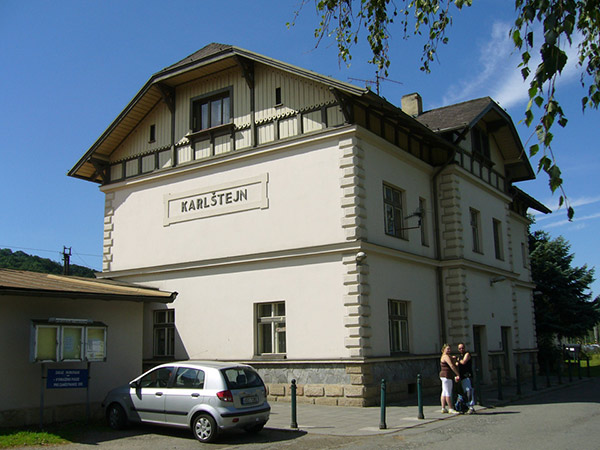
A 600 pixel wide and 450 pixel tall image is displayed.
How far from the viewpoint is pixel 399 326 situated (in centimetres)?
1927

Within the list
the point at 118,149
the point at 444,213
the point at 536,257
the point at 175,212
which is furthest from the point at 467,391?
the point at 536,257

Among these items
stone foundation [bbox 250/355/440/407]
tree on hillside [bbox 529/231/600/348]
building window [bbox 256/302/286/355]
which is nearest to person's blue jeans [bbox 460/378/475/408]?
stone foundation [bbox 250/355/440/407]

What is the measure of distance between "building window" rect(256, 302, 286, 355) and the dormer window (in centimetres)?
1143

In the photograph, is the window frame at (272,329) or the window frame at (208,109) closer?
the window frame at (272,329)

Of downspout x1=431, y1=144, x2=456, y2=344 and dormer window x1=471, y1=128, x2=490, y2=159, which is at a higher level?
dormer window x1=471, y1=128, x2=490, y2=159

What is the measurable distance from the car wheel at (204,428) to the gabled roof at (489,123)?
48.3 ft

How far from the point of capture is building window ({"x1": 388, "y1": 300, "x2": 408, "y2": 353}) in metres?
18.8

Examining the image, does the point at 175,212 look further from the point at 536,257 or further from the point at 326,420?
the point at 536,257

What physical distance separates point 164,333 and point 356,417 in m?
9.08

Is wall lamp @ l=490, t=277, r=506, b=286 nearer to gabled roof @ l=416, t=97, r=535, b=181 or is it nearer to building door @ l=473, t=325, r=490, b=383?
building door @ l=473, t=325, r=490, b=383

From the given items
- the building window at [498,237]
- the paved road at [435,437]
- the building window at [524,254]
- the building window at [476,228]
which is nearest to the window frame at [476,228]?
the building window at [476,228]

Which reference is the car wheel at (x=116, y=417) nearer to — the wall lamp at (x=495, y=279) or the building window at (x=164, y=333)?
the building window at (x=164, y=333)

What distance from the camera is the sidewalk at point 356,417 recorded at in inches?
514

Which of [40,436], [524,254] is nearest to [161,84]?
[40,436]
